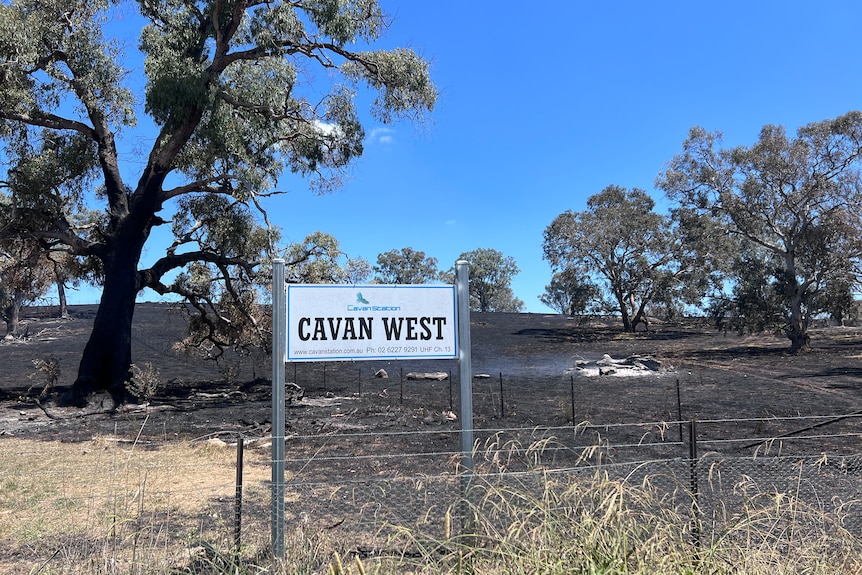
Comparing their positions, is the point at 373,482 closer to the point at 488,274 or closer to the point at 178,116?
the point at 178,116

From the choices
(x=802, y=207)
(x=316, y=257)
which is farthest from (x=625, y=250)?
(x=316, y=257)

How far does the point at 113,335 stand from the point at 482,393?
11.2 m

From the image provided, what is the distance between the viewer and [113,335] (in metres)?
17.5

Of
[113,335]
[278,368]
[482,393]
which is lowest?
[482,393]

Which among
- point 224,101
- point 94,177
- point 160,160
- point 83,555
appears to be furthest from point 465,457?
point 94,177

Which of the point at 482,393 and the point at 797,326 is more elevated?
the point at 797,326

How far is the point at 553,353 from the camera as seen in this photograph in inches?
1410

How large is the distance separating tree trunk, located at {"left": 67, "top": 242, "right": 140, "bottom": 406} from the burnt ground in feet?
3.32

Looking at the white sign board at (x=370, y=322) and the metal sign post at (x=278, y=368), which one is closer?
the metal sign post at (x=278, y=368)

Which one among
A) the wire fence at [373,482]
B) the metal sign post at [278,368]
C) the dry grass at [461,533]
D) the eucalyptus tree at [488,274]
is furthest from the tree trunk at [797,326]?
the eucalyptus tree at [488,274]

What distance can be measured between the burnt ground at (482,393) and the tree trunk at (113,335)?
101cm

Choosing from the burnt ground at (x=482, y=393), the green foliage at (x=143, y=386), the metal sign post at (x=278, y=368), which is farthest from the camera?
the green foliage at (x=143, y=386)

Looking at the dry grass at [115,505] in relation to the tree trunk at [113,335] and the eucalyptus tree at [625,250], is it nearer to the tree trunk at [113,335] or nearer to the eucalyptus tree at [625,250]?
the tree trunk at [113,335]

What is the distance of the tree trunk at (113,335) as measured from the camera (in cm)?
1698
